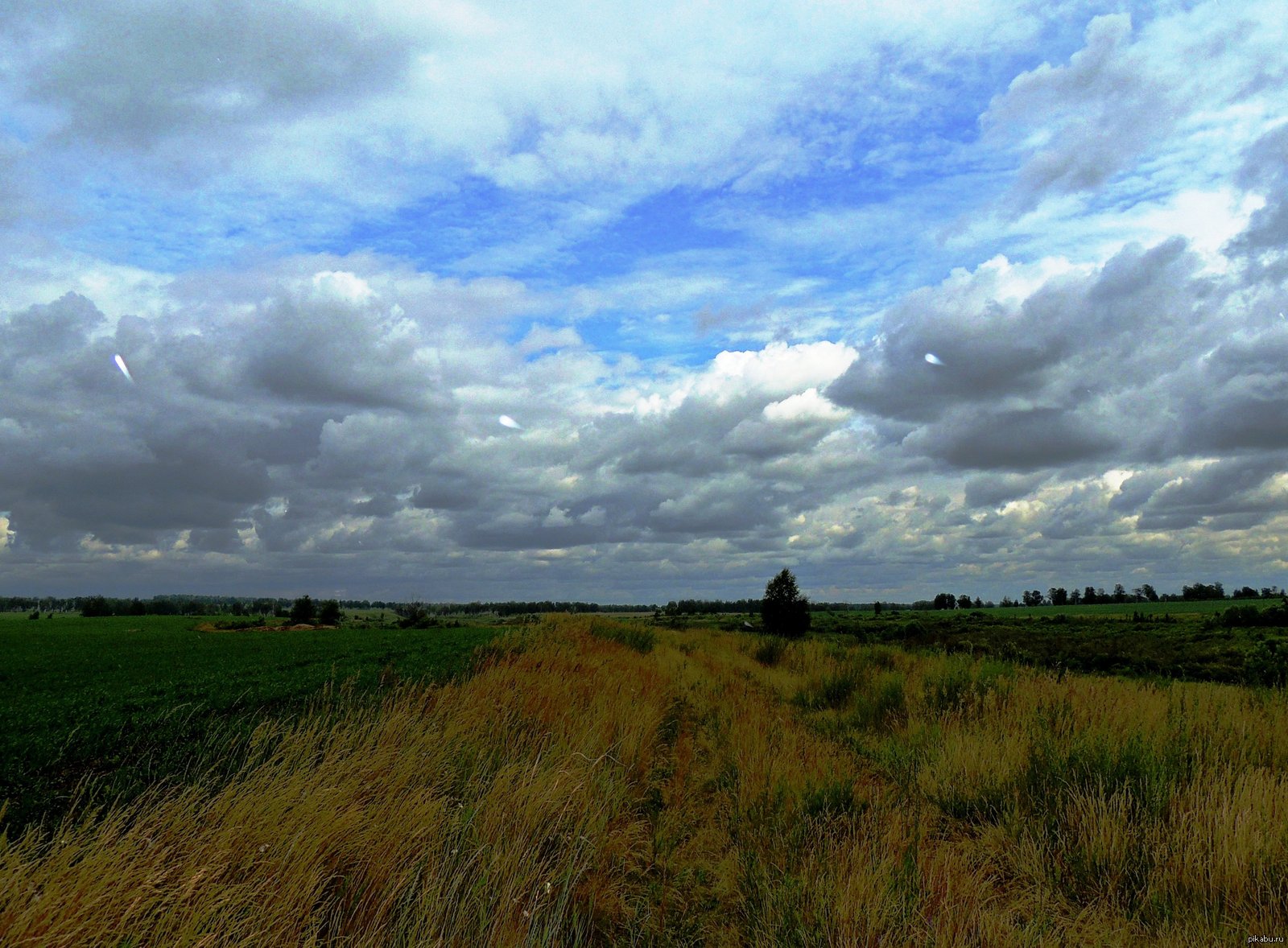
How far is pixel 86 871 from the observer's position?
11.7ft

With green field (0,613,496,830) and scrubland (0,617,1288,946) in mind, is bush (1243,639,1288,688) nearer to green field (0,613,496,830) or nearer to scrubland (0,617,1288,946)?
scrubland (0,617,1288,946)

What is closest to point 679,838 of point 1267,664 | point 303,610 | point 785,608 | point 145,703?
point 145,703

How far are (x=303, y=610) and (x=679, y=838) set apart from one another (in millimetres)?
93955

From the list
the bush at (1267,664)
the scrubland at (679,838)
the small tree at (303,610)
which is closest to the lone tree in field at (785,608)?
the bush at (1267,664)

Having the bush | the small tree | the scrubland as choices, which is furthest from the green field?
the small tree

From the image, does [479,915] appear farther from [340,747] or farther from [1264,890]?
[1264,890]

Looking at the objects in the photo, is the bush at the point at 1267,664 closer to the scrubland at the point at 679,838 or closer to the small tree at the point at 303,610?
the scrubland at the point at 679,838

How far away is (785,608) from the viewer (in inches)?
2259

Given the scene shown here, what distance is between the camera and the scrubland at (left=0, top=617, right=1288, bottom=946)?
13.6 ft

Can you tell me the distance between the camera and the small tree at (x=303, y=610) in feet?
285

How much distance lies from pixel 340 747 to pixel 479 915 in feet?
9.22

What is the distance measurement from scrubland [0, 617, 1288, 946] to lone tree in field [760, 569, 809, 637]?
4707 centimetres

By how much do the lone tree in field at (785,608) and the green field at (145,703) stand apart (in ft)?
114

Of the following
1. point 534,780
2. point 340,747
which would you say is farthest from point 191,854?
point 534,780
